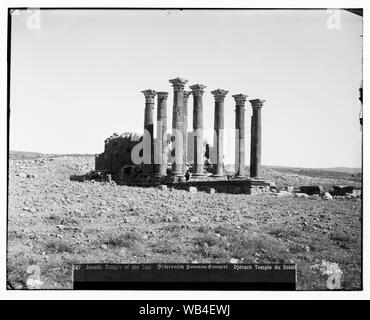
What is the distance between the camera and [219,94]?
74.4 ft

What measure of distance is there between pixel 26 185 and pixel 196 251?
4990mm

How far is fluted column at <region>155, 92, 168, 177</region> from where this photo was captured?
22.9m

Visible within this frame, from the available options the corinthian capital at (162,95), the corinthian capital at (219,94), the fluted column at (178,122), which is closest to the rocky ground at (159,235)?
the fluted column at (178,122)

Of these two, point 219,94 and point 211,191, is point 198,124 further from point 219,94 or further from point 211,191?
point 211,191

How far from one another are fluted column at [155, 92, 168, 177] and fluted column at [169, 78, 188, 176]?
466 mm

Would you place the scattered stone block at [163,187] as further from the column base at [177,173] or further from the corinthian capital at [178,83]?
the corinthian capital at [178,83]

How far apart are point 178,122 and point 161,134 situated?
87cm

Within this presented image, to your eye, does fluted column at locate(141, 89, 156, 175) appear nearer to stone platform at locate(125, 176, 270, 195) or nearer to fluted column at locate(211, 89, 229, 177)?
stone platform at locate(125, 176, 270, 195)

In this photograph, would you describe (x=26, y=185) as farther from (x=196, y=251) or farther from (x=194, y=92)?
(x=194, y=92)

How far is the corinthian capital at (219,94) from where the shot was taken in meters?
22.6

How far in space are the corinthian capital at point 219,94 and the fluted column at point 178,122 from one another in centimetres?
141

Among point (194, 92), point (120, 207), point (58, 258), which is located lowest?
point (58, 258)

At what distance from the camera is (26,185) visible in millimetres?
14227

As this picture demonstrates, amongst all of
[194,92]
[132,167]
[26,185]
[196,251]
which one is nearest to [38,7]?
[26,185]
